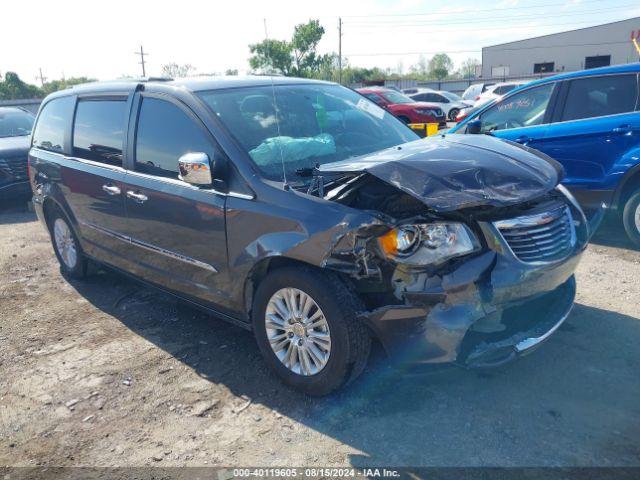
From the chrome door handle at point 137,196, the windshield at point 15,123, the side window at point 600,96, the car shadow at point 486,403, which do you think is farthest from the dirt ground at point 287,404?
the windshield at point 15,123

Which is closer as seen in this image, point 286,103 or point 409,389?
point 409,389

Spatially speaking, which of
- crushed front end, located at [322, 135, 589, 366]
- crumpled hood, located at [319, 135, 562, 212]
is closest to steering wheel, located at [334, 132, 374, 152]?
crumpled hood, located at [319, 135, 562, 212]

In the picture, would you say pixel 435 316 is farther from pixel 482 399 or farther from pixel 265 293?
pixel 265 293

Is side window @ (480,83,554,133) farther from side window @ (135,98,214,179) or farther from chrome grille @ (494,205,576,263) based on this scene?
side window @ (135,98,214,179)

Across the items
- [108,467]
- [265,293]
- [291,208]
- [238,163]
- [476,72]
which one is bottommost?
[108,467]

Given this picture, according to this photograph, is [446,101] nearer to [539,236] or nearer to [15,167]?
[15,167]

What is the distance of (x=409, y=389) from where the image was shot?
3225 mm

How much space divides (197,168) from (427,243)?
4.79 ft

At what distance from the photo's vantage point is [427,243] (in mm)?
2771

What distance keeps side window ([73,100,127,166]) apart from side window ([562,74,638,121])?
4550 mm

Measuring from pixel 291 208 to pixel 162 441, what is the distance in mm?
1483

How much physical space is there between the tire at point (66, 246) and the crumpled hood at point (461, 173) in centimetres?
334

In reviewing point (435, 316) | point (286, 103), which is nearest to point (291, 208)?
point (435, 316)

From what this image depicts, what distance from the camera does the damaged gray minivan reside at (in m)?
2.74
